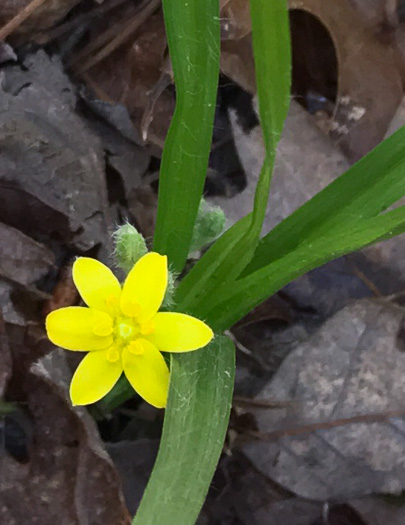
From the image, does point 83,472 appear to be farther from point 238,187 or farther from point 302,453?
point 238,187

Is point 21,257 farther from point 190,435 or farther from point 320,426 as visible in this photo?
point 320,426

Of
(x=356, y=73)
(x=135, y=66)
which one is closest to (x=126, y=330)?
(x=135, y=66)

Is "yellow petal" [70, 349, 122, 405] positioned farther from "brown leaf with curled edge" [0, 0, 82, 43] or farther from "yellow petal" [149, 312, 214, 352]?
"brown leaf with curled edge" [0, 0, 82, 43]

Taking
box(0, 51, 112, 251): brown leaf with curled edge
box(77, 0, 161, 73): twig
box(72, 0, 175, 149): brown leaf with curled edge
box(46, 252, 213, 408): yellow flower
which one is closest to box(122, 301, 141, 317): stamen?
box(46, 252, 213, 408): yellow flower

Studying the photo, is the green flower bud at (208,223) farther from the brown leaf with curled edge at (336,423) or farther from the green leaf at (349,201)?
the brown leaf with curled edge at (336,423)

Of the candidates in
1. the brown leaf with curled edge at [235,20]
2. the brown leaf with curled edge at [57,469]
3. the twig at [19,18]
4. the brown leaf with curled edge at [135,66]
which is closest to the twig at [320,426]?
the brown leaf with curled edge at [57,469]

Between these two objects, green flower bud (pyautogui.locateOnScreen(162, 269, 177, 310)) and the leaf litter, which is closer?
green flower bud (pyautogui.locateOnScreen(162, 269, 177, 310))
